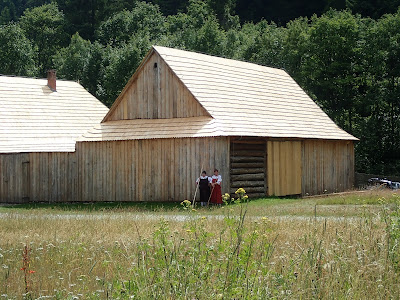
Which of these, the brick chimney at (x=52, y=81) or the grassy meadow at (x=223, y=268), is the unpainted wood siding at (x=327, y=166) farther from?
the grassy meadow at (x=223, y=268)

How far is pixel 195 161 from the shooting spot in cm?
2769

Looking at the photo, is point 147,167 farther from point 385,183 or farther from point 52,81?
point 385,183

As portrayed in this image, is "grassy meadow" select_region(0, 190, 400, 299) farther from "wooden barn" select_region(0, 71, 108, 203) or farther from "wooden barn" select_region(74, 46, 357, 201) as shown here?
Answer: "wooden barn" select_region(0, 71, 108, 203)

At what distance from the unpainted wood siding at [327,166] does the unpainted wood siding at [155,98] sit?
6.37 meters

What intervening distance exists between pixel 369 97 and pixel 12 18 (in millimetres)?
68271

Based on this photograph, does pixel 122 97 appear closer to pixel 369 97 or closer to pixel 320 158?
pixel 320 158

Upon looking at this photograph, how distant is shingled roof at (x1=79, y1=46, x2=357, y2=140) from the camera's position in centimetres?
2856

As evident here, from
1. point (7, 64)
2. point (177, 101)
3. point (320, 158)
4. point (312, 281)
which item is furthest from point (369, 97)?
point (312, 281)

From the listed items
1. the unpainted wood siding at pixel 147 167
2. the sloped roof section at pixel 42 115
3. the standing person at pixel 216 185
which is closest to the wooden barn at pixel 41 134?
the sloped roof section at pixel 42 115

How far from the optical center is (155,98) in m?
30.8

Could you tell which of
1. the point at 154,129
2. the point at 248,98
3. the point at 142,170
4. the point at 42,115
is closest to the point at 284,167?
the point at 248,98

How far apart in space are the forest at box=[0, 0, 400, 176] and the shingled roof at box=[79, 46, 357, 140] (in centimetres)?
1102

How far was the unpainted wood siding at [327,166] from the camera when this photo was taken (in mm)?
32781

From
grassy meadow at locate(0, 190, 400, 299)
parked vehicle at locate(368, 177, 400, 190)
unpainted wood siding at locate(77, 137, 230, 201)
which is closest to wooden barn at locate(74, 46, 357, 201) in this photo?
unpainted wood siding at locate(77, 137, 230, 201)
